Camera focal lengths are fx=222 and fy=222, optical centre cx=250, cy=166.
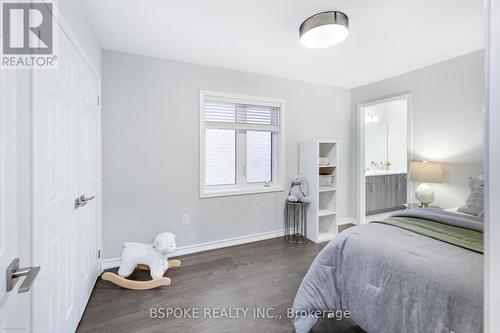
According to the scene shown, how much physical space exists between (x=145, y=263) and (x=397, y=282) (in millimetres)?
2154

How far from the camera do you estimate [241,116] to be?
126 inches

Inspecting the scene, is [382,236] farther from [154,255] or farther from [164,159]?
[164,159]

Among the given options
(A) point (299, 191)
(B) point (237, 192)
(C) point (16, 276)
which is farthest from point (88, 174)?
(A) point (299, 191)

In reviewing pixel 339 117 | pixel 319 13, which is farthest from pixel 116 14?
pixel 339 117

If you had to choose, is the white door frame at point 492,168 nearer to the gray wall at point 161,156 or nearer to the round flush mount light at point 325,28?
the round flush mount light at point 325,28

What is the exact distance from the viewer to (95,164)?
2.19 metres

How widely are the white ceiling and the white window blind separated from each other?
0.52 m

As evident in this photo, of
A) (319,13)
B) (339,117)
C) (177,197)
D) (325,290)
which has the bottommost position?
(325,290)

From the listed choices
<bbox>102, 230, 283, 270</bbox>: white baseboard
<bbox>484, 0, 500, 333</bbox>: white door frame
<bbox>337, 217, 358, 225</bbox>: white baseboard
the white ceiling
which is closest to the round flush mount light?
the white ceiling

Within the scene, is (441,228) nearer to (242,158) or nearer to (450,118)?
(450,118)

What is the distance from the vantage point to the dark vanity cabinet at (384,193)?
14.6ft

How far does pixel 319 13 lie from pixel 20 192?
2257 mm

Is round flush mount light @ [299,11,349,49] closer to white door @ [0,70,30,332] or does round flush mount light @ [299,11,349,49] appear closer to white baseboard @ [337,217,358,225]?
white door @ [0,70,30,332]

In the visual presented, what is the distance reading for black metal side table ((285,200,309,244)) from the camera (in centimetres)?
346
